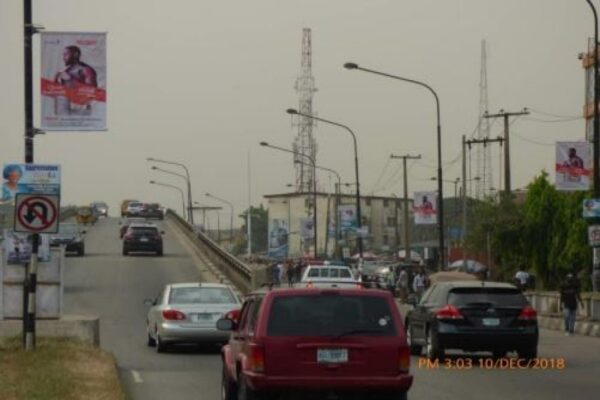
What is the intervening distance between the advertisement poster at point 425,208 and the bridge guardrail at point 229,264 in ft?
32.5

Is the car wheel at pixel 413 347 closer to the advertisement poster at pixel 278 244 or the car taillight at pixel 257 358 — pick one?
the car taillight at pixel 257 358

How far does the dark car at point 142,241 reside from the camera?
74500 mm

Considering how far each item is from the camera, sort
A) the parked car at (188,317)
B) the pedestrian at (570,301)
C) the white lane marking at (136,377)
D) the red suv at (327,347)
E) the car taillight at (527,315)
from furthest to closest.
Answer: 1. the pedestrian at (570,301)
2. the parked car at (188,317)
3. the car taillight at (527,315)
4. the white lane marking at (136,377)
5. the red suv at (327,347)

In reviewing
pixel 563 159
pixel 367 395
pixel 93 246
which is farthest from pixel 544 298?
pixel 93 246

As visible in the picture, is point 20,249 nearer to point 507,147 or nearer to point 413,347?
point 413,347

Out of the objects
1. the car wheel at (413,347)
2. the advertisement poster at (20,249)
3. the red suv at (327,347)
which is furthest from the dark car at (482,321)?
the red suv at (327,347)

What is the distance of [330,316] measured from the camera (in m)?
15.0

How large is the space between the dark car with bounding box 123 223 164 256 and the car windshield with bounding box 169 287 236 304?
4497 cm

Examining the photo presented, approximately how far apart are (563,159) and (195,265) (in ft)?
103

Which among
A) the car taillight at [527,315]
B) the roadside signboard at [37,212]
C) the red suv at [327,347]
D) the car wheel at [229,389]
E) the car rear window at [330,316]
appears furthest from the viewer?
the car taillight at [527,315]

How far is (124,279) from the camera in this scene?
59812mm

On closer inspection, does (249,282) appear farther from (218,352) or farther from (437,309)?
(437,309)

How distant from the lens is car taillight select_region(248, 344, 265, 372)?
48.5ft
